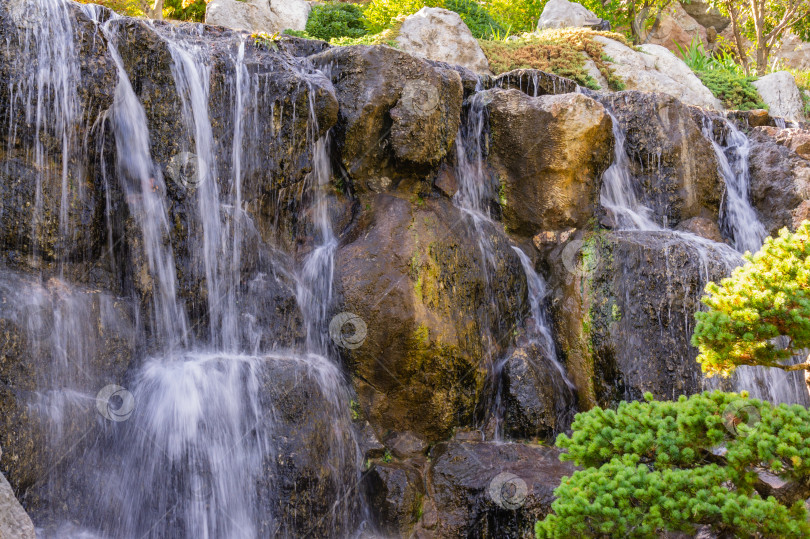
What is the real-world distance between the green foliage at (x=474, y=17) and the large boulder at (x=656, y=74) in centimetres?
288

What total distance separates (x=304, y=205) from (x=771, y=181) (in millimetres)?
8119

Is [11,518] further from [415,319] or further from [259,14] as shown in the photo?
[259,14]

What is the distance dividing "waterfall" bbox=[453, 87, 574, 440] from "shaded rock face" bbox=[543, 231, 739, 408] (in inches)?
8.8

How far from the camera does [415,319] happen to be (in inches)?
292

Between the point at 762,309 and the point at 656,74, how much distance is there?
13414 millimetres

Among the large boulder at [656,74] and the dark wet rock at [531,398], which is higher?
the large boulder at [656,74]

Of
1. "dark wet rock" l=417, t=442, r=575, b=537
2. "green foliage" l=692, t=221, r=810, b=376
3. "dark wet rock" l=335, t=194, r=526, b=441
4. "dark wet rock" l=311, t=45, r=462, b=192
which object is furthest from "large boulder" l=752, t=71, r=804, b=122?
"green foliage" l=692, t=221, r=810, b=376

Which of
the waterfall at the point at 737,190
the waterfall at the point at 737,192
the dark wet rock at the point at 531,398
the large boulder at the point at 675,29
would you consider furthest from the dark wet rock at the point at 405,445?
the large boulder at the point at 675,29

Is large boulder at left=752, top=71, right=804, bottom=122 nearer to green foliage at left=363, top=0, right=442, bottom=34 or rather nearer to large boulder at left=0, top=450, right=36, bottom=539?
green foliage at left=363, top=0, right=442, bottom=34

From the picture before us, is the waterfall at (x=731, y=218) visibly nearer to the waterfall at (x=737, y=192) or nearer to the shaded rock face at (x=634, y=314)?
the waterfall at (x=737, y=192)

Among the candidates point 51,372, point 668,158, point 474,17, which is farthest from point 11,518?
point 474,17

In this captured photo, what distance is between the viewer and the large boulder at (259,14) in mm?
14469

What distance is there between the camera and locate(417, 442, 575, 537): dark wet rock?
6574 millimetres

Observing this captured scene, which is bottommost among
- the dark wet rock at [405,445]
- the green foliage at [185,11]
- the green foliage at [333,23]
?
the dark wet rock at [405,445]
